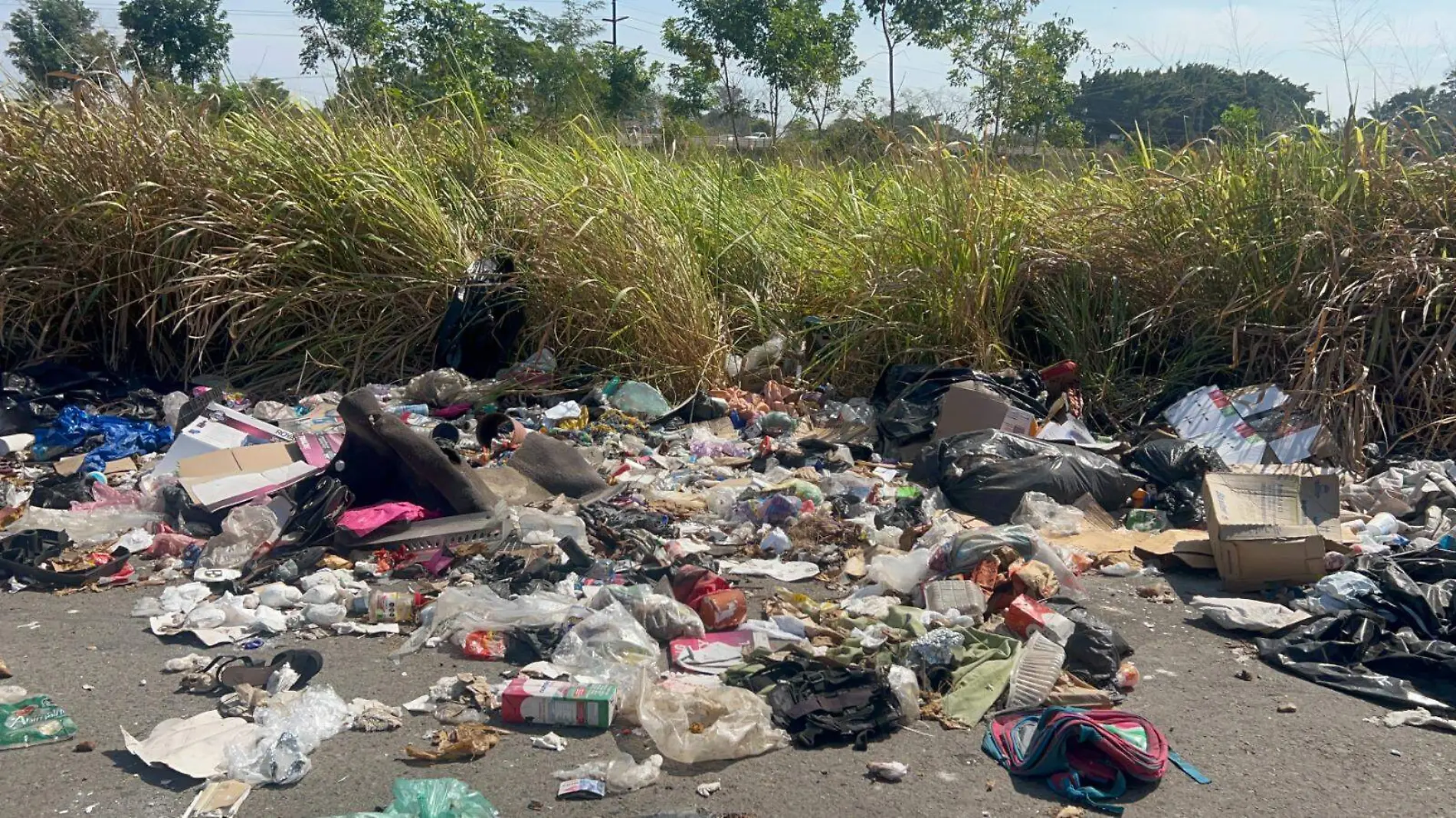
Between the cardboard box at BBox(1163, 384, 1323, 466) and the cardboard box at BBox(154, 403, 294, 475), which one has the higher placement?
the cardboard box at BBox(154, 403, 294, 475)

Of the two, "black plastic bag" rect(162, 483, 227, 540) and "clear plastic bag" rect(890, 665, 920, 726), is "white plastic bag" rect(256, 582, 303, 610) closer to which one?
"black plastic bag" rect(162, 483, 227, 540)

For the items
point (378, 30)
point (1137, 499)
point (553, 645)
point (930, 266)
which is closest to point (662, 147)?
point (930, 266)

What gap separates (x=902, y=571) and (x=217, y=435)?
11.7 ft

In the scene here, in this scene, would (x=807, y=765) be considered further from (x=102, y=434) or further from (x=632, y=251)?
(x=102, y=434)

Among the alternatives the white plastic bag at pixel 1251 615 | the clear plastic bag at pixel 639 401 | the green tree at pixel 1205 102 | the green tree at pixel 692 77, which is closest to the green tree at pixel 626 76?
the green tree at pixel 692 77

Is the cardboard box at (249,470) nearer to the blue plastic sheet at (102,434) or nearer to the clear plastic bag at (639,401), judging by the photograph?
the blue plastic sheet at (102,434)

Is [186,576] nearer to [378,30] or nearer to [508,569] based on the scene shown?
[508,569]

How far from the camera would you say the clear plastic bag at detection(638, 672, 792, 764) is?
2.83 metres

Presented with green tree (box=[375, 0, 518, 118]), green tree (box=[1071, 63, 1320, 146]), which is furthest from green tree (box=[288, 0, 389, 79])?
green tree (box=[1071, 63, 1320, 146])

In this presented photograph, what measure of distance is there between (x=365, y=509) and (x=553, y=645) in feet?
4.70

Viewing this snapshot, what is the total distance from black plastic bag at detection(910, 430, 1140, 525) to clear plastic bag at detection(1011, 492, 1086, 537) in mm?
53

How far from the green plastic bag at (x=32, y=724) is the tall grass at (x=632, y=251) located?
13.4 ft

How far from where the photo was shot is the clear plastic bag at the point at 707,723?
2.83 metres

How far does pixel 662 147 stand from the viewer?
906 cm
